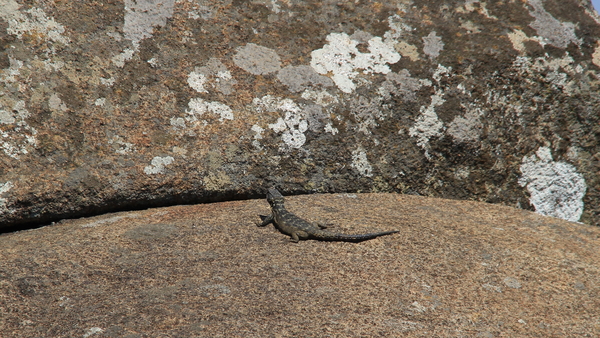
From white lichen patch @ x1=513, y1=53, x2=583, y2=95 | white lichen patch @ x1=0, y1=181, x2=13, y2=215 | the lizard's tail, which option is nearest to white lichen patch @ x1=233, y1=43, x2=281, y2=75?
the lizard's tail

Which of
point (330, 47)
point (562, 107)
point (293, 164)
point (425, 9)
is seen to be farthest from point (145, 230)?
point (562, 107)

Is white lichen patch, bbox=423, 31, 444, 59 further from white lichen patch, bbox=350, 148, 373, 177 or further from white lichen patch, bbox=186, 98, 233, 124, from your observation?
white lichen patch, bbox=186, 98, 233, 124

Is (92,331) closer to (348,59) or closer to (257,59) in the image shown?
(257,59)

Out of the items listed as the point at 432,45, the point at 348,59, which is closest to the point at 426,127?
the point at 432,45

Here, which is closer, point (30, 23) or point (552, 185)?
point (30, 23)

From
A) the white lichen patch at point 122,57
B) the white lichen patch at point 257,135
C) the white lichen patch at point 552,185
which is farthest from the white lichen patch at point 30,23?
the white lichen patch at point 552,185

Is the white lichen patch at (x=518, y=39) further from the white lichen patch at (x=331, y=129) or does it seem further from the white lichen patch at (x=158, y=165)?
the white lichen patch at (x=158, y=165)
